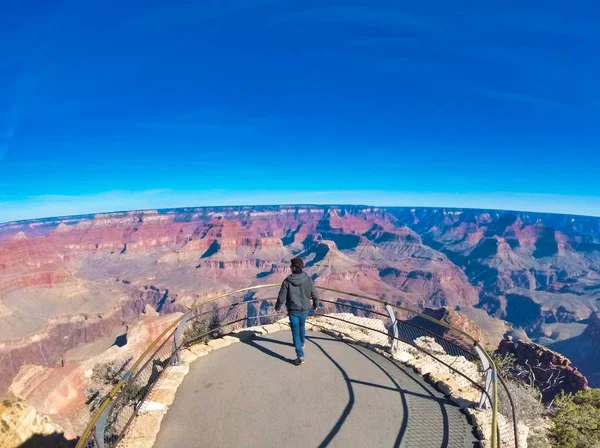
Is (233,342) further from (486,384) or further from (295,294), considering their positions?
(486,384)

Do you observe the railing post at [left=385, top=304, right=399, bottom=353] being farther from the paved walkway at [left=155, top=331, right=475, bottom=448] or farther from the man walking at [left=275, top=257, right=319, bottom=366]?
the man walking at [left=275, top=257, right=319, bottom=366]

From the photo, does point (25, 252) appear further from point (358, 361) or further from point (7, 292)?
A: point (358, 361)

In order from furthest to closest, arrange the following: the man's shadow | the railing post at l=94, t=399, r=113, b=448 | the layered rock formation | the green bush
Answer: the layered rock formation → the man's shadow → the green bush → the railing post at l=94, t=399, r=113, b=448

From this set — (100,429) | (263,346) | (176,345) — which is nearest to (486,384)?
(263,346)

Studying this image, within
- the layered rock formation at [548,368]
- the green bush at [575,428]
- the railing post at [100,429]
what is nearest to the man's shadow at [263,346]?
the railing post at [100,429]

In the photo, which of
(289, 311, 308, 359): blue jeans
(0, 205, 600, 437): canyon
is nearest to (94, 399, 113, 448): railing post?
(289, 311, 308, 359): blue jeans
